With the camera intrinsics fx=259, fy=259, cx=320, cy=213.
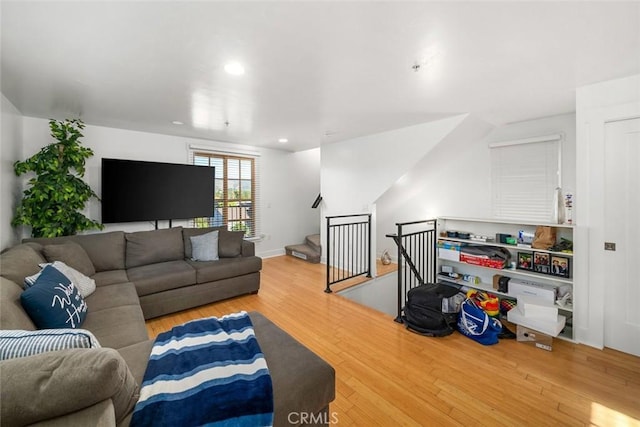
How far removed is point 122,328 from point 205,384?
119 centimetres

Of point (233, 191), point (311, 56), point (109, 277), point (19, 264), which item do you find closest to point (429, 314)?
point (311, 56)

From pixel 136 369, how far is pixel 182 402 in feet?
1.32

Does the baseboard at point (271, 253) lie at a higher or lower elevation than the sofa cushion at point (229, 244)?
lower

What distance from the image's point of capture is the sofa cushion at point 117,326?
1.69 m

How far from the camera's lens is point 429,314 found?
254cm

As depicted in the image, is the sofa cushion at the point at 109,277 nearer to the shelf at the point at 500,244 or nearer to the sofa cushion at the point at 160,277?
the sofa cushion at the point at 160,277

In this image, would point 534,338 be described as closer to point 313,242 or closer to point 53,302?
point 53,302

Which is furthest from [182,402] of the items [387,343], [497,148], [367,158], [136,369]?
[497,148]

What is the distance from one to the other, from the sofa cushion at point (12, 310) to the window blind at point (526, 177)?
4.59 metres

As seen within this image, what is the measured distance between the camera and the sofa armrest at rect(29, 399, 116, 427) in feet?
2.34

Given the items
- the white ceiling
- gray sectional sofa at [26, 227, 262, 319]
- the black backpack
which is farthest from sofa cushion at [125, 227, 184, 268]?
the black backpack

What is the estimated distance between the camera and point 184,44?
5.70ft

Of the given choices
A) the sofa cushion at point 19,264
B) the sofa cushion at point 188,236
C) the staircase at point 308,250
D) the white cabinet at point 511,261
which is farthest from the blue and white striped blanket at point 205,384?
the staircase at point 308,250

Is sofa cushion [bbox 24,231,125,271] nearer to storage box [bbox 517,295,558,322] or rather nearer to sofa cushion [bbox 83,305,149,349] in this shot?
sofa cushion [bbox 83,305,149,349]
